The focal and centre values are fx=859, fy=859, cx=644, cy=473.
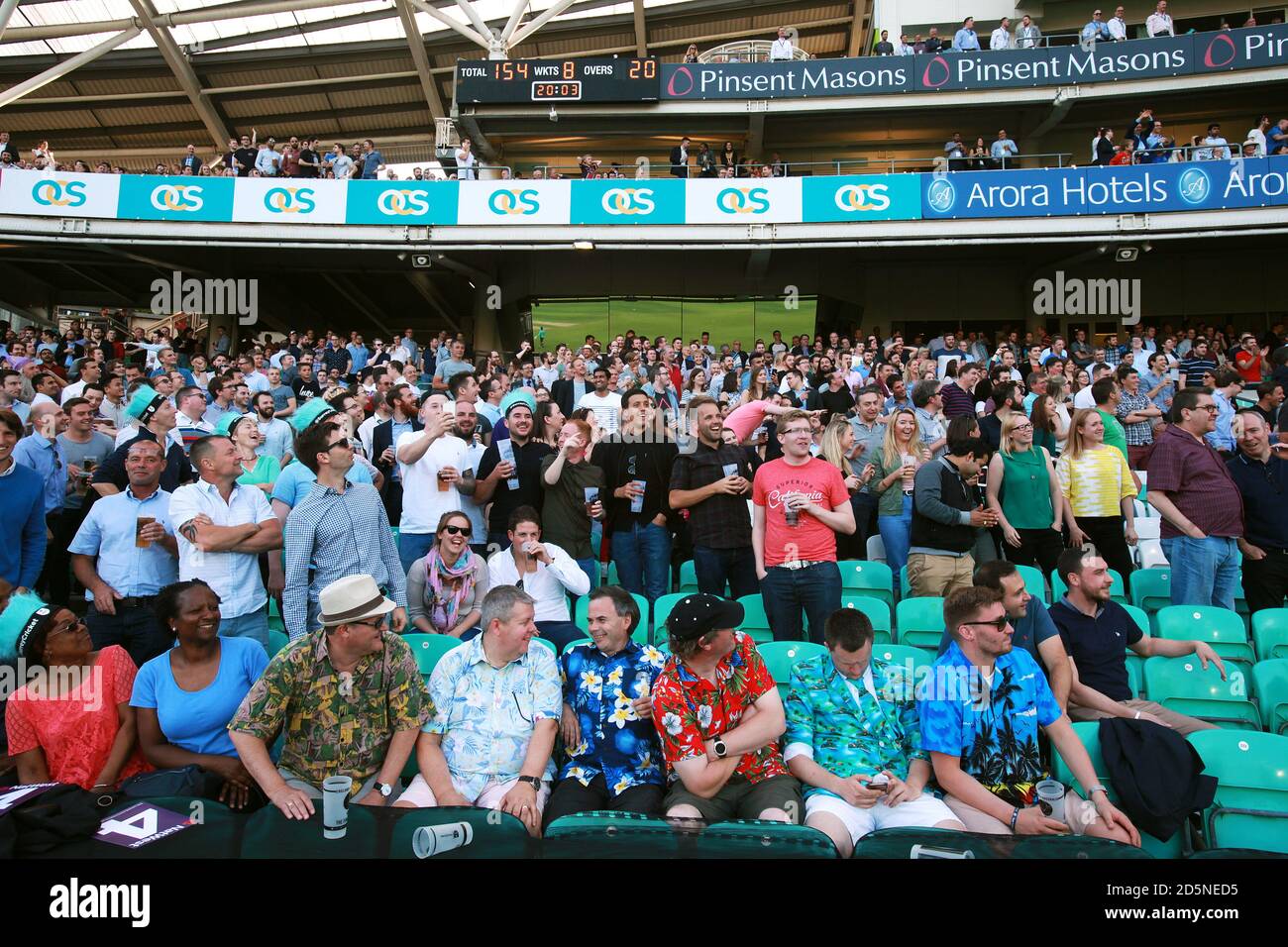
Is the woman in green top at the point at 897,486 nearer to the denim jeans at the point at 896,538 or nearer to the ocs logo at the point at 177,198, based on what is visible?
the denim jeans at the point at 896,538

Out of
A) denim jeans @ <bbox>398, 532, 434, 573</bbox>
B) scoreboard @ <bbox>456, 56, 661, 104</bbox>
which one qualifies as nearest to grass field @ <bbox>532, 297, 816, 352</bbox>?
scoreboard @ <bbox>456, 56, 661, 104</bbox>

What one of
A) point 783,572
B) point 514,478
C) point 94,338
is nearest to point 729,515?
point 783,572

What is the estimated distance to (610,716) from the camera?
3.54 metres

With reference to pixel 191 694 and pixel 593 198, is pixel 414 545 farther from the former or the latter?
pixel 593 198

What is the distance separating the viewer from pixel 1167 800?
10.1 feet

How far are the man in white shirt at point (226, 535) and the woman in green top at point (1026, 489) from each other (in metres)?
4.18

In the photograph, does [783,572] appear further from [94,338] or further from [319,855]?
[94,338]

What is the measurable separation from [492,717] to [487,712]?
3 centimetres

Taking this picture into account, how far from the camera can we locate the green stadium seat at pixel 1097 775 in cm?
314

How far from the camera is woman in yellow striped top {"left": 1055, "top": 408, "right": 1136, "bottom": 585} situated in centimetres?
555

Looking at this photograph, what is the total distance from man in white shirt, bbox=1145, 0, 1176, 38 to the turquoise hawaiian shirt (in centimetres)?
1989

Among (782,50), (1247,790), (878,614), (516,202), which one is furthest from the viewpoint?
(782,50)

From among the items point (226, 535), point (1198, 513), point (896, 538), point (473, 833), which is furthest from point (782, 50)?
point (473, 833)
